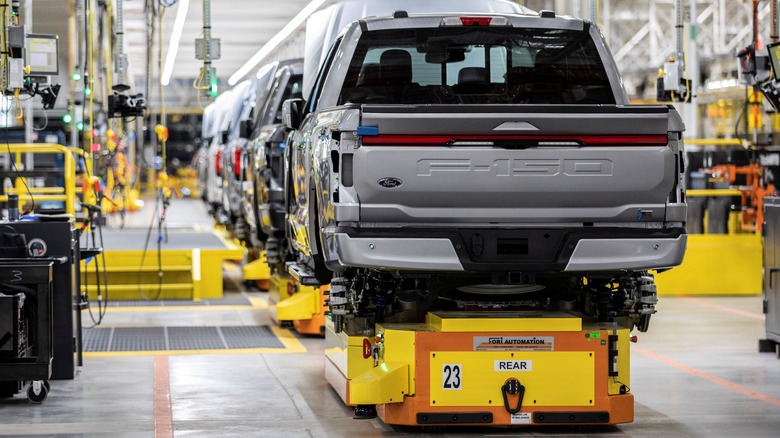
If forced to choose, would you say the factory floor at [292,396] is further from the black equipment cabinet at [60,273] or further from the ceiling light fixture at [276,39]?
the ceiling light fixture at [276,39]

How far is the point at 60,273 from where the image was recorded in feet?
26.6

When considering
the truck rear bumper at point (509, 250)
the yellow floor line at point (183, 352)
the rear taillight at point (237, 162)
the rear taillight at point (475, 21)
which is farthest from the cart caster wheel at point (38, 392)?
the rear taillight at point (237, 162)

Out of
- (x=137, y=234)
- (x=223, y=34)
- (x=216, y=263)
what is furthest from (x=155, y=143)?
(x=216, y=263)

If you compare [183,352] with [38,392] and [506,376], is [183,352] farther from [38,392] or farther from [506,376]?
[506,376]

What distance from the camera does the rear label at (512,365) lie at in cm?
647

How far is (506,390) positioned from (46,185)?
1951cm

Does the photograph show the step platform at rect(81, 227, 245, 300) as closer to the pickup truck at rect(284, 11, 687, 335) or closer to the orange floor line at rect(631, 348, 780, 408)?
the orange floor line at rect(631, 348, 780, 408)

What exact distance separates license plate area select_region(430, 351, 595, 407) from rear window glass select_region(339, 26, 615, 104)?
177 cm

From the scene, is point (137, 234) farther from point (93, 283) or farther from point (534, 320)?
point (534, 320)

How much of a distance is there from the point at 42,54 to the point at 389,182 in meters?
5.21

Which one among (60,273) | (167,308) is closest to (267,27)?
(167,308)

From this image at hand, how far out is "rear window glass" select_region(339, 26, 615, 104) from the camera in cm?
745

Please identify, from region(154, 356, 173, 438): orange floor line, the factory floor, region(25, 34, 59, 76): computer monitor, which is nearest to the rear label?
the factory floor

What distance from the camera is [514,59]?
7.55m
